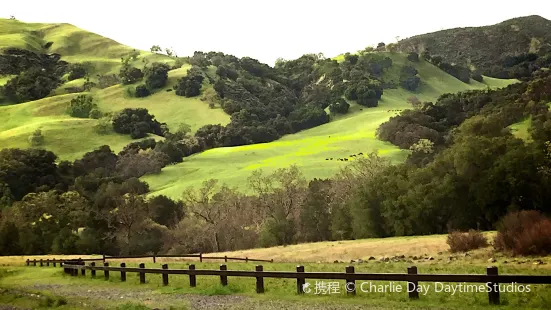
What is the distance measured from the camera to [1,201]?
85.4 m

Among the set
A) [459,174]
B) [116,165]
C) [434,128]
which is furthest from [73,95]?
[459,174]

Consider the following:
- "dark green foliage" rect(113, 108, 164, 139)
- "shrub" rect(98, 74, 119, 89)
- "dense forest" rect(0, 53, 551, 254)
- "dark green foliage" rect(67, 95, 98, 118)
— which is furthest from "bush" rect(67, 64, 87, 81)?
"dense forest" rect(0, 53, 551, 254)

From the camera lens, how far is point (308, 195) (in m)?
60.3

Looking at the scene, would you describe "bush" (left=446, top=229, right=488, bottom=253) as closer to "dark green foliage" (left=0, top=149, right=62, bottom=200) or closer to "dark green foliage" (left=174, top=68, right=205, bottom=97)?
"dark green foliage" (left=0, top=149, right=62, bottom=200)

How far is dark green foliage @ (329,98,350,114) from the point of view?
16075 centimetres

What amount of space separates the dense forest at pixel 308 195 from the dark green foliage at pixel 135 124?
11106mm

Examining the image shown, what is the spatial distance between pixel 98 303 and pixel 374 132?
10951 centimetres

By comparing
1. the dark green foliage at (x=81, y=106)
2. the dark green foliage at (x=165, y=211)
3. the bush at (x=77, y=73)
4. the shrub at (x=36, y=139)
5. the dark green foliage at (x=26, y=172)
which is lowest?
the dark green foliage at (x=165, y=211)

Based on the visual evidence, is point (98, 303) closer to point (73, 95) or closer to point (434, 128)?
point (434, 128)

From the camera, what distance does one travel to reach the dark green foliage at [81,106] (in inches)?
5665

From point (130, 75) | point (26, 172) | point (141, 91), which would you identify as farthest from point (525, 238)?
point (130, 75)

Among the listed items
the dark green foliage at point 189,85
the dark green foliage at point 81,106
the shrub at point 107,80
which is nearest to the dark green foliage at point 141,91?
the dark green foliage at point 189,85

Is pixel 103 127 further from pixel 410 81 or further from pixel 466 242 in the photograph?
pixel 466 242

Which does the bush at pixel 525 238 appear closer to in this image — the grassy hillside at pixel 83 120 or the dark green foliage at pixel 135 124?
the grassy hillside at pixel 83 120
